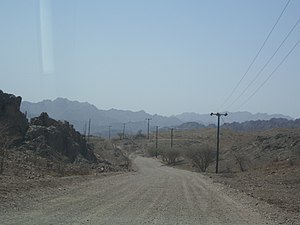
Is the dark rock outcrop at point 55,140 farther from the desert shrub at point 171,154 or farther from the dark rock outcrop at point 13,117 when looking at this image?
the desert shrub at point 171,154

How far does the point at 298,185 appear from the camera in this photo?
40188mm

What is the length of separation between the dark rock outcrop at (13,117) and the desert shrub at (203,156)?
45.4 meters

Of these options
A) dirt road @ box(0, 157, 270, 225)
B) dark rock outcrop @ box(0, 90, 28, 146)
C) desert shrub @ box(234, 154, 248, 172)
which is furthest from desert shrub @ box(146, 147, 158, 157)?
dirt road @ box(0, 157, 270, 225)

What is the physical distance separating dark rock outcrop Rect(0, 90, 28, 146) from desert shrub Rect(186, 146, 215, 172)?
4543 cm

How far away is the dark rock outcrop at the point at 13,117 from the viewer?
55438mm

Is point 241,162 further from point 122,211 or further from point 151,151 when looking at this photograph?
point 122,211

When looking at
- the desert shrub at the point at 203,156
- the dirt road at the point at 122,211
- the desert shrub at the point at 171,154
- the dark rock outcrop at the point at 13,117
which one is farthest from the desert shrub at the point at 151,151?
the dirt road at the point at 122,211

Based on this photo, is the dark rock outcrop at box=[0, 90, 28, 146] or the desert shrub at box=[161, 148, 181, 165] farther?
the desert shrub at box=[161, 148, 181, 165]

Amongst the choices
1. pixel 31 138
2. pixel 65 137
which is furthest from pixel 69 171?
pixel 65 137

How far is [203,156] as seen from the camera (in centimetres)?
9719

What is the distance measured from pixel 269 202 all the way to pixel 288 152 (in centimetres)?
6120

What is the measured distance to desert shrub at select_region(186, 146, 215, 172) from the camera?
96938 mm

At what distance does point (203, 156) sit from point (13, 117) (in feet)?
159

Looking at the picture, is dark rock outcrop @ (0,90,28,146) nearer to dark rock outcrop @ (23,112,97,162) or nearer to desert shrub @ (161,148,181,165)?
dark rock outcrop @ (23,112,97,162)
